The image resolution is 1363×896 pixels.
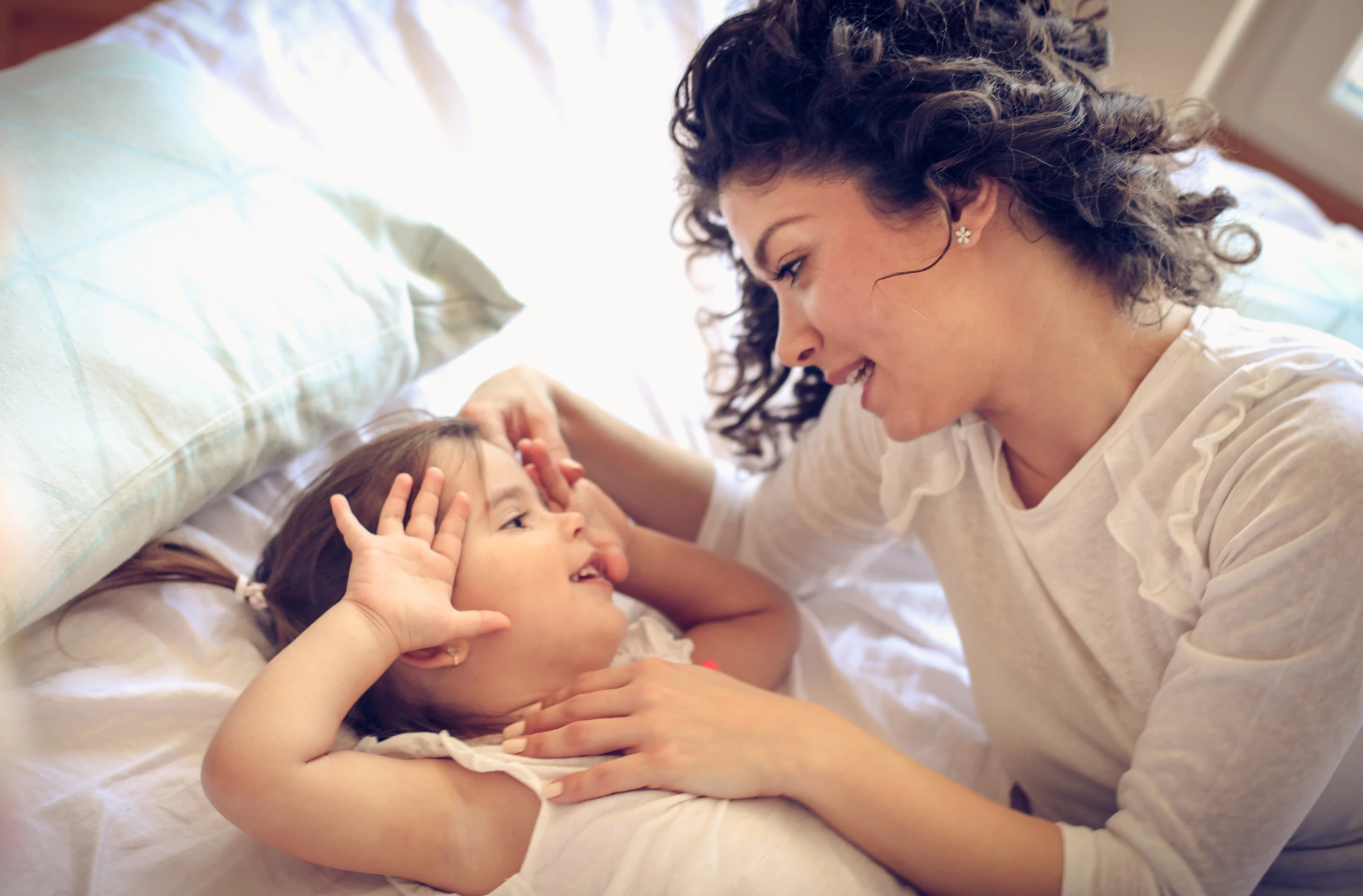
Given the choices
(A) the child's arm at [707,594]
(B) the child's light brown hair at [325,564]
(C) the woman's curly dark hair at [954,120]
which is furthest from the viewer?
(A) the child's arm at [707,594]

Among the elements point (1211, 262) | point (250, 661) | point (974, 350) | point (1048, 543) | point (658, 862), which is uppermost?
point (1211, 262)

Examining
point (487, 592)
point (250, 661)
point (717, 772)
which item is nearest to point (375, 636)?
point (487, 592)

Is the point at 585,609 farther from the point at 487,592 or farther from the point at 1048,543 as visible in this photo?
the point at 1048,543

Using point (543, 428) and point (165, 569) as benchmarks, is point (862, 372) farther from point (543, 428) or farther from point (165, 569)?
point (165, 569)

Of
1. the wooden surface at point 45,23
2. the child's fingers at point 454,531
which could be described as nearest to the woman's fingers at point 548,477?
the child's fingers at point 454,531

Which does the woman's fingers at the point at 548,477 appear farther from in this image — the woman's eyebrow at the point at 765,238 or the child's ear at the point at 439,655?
the woman's eyebrow at the point at 765,238

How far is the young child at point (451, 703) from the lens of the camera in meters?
0.75

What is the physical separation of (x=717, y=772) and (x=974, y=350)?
473 millimetres

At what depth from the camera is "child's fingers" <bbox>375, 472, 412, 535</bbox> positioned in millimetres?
868

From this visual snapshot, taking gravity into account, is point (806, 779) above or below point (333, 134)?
below

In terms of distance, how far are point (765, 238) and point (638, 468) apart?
468 mm

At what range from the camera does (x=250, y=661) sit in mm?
941

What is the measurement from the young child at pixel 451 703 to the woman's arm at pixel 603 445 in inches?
3.4

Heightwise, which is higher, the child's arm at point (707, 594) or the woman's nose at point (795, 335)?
the woman's nose at point (795, 335)
